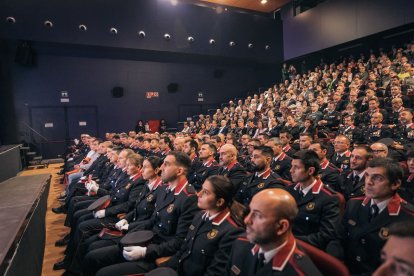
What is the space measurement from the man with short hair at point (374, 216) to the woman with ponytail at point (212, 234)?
2.64 ft

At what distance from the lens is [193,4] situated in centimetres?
1205

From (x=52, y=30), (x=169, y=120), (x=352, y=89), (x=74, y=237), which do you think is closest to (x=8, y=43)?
(x=52, y=30)

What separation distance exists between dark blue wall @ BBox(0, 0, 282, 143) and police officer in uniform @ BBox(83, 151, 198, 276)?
957cm

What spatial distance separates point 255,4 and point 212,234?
13.6 metres

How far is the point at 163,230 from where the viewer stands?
234 centimetres

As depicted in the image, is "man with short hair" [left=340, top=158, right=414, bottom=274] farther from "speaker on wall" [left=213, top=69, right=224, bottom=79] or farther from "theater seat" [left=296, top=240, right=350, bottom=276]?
"speaker on wall" [left=213, top=69, right=224, bottom=79]

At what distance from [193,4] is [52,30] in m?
5.82

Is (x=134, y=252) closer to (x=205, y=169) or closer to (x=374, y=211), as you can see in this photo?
(x=374, y=211)

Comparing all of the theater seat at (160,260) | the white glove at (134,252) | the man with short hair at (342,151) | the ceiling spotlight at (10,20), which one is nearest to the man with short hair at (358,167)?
the man with short hair at (342,151)

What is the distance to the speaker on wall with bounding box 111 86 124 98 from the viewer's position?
1208cm

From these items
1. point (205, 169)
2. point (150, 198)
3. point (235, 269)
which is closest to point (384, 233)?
point (235, 269)

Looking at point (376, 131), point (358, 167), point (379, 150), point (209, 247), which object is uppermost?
point (376, 131)

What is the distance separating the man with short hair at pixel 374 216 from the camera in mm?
1753

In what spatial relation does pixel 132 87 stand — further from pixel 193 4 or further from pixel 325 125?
pixel 325 125
